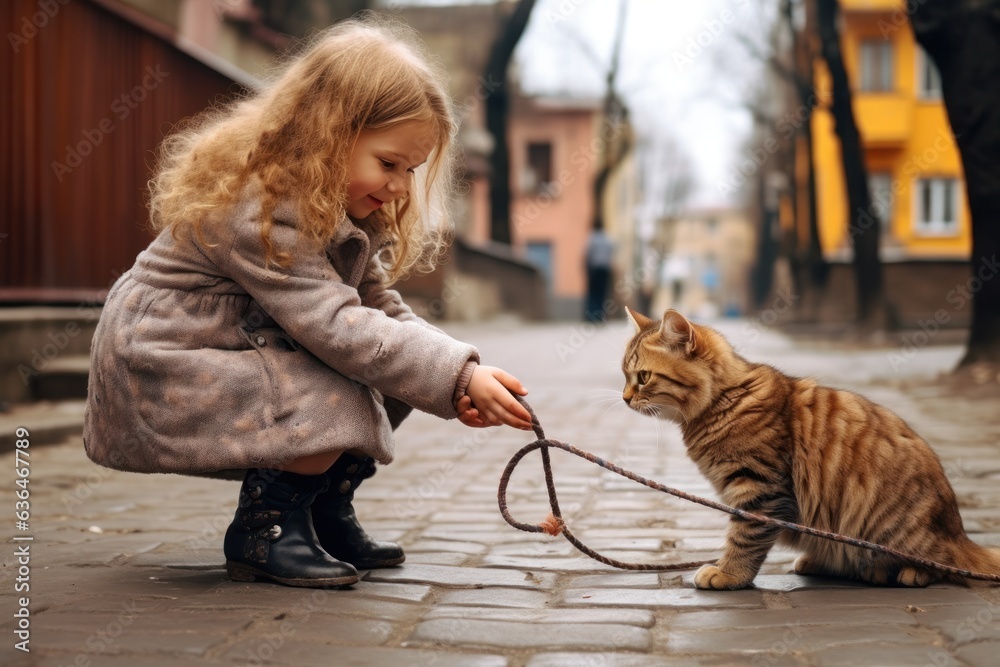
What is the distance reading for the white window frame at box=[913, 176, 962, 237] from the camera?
1192 inches

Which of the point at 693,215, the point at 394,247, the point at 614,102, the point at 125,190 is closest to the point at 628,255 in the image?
the point at 614,102

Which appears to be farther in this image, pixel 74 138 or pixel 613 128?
pixel 613 128

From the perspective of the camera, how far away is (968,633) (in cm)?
256

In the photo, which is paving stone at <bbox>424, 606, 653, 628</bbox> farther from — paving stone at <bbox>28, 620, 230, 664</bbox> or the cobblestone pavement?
paving stone at <bbox>28, 620, 230, 664</bbox>

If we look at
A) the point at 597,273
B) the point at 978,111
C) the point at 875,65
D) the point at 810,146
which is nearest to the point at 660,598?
the point at 978,111

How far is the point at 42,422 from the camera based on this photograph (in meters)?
6.51

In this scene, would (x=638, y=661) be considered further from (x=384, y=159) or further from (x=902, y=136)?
(x=902, y=136)

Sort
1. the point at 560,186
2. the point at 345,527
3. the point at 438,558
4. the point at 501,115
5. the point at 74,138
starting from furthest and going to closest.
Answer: the point at 560,186, the point at 501,115, the point at 74,138, the point at 438,558, the point at 345,527

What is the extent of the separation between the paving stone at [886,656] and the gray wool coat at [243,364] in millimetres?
1179

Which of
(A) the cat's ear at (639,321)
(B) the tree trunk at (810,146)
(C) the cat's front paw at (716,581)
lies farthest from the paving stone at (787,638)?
(B) the tree trunk at (810,146)

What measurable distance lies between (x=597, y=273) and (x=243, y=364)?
20288mm

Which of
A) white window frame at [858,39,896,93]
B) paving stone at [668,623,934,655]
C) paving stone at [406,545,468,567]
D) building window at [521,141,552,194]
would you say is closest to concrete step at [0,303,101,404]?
paving stone at [406,545,468,567]

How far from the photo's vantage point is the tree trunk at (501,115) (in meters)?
21.2

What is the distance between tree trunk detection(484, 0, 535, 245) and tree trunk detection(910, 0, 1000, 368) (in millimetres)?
13080
